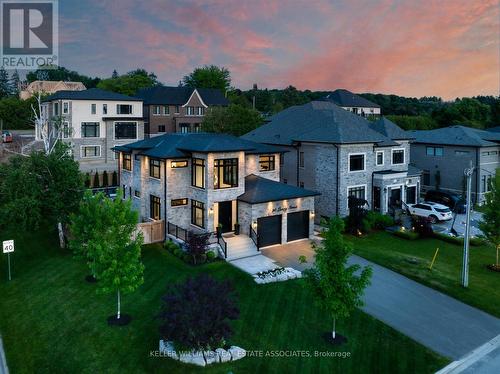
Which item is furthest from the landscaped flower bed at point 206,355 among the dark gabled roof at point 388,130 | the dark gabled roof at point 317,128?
the dark gabled roof at point 388,130

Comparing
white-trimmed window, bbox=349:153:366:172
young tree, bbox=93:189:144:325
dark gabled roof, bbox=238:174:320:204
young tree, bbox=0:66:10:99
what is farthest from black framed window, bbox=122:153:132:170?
young tree, bbox=0:66:10:99

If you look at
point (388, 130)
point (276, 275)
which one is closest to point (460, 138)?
point (388, 130)

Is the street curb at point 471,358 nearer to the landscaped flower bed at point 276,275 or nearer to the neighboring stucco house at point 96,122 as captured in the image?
the landscaped flower bed at point 276,275

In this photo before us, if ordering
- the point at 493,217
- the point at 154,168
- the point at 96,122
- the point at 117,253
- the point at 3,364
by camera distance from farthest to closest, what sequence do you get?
the point at 96,122
the point at 154,168
the point at 493,217
the point at 117,253
the point at 3,364

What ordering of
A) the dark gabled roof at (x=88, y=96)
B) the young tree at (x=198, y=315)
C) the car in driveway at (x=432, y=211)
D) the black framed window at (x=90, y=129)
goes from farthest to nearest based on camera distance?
the black framed window at (x=90, y=129)
the dark gabled roof at (x=88, y=96)
the car in driveway at (x=432, y=211)
the young tree at (x=198, y=315)

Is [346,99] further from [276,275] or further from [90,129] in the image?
[276,275]
